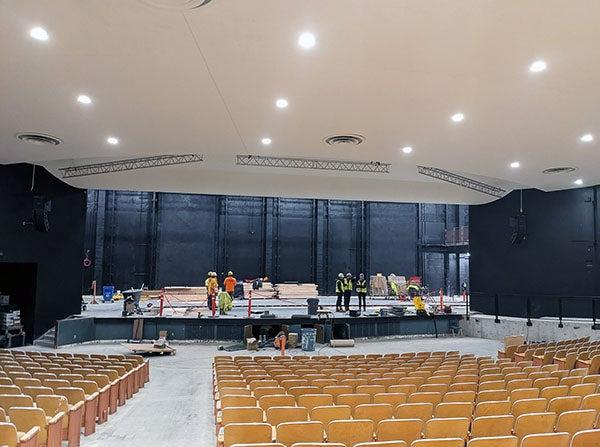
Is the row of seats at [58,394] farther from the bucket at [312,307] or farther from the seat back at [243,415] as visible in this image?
the bucket at [312,307]

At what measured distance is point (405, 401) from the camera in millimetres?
5988

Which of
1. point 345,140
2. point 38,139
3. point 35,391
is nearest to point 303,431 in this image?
point 35,391

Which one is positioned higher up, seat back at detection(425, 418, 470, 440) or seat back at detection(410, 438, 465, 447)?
seat back at detection(410, 438, 465, 447)

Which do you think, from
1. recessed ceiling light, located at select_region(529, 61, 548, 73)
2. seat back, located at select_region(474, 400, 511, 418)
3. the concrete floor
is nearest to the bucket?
the concrete floor

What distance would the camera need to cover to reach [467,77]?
8.52 meters

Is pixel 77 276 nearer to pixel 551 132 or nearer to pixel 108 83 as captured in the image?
pixel 108 83

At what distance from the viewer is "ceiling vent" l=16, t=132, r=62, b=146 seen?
12.0 m

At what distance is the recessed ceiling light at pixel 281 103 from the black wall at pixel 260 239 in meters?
22.1

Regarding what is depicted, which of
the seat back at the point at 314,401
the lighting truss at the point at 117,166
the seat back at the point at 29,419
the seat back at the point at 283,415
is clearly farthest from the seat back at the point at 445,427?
the lighting truss at the point at 117,166

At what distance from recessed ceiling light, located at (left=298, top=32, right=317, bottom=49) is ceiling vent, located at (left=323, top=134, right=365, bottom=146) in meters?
5.16

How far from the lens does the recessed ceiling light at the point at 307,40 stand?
7090 millimetres

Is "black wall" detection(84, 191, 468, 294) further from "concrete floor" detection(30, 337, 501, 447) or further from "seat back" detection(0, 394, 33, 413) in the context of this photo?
"seat back" detection(0, 394, 33, 413)

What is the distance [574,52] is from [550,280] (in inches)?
548

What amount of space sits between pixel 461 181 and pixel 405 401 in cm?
1496
